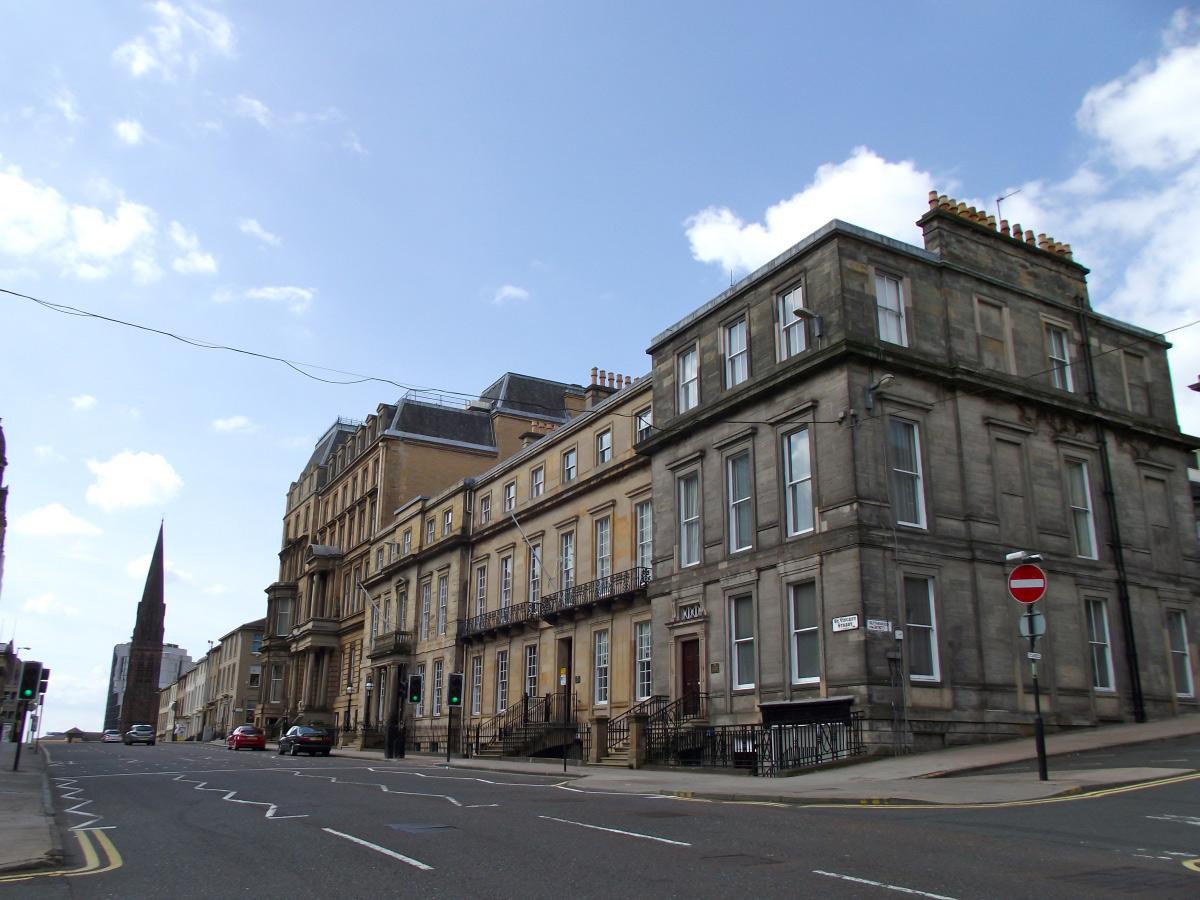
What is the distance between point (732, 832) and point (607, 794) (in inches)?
266

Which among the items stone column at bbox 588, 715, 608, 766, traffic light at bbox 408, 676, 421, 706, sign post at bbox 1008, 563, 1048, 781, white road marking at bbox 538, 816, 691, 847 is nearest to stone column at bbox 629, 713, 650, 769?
stone column at bbox 588, 715, 608, 766

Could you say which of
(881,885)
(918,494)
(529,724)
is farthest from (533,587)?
(881,885)

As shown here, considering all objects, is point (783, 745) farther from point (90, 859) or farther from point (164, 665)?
point (164, 665)

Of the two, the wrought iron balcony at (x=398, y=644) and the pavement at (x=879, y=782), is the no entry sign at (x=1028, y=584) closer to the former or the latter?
the pavement at (x=879, y=782)

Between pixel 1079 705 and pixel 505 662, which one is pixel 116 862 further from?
pixel 505 662

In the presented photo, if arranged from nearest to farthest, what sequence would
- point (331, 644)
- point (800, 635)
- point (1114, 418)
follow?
point (800, 635) < point (1114, 418) < point (331, 644)


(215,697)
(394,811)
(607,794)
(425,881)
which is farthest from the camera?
(215,697)

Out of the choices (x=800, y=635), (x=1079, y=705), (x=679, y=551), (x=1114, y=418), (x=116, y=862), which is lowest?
(x=116, y=862)

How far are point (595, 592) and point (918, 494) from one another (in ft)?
41.4

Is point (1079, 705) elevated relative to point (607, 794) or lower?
elevated

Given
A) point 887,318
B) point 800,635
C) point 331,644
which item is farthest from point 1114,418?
point 331,644

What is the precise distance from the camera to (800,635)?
22.5m

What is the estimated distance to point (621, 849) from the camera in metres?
9.42

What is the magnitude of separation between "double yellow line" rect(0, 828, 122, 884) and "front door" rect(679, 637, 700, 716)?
15.8 metres
